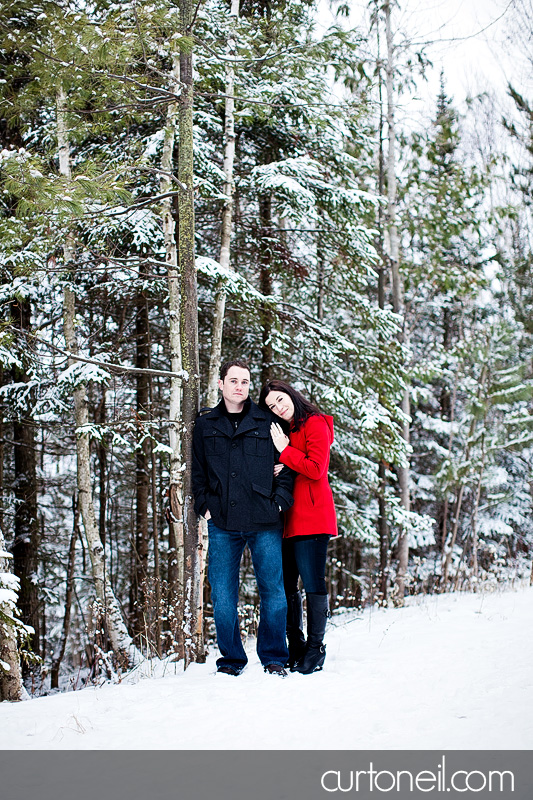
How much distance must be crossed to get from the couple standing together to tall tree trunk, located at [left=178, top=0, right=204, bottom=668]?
23.1 inches

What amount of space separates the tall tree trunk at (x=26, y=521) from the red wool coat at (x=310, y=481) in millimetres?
5534

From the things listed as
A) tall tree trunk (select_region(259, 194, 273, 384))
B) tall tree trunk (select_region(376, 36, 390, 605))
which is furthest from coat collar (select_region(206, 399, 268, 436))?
tall tree trunk (select_region(376, 36, 390, 605))

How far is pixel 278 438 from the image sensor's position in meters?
4.10

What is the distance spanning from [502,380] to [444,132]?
14.8ft

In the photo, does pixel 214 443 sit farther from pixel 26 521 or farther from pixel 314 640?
pixel 26 521

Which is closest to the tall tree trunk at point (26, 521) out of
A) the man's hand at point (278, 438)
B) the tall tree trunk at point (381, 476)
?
the tall tree trunk at point (381, 476)

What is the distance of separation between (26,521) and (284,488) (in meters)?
6.23

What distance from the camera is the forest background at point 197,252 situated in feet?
16.3

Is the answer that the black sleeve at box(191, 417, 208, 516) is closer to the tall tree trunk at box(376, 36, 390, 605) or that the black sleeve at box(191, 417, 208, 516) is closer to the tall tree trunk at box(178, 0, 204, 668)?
the tall tree trunk at box(178, 0, 204, 668)

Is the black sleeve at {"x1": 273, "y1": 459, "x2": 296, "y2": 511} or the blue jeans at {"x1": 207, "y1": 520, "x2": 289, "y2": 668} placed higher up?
the black sleeve at {"x1": 273, "y1": 459, "x2": 296, "y2": 511}

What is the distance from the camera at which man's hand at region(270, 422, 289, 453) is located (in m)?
4.08

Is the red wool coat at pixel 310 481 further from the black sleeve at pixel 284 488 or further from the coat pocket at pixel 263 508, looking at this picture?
the coat pocket at pixel 263 508
